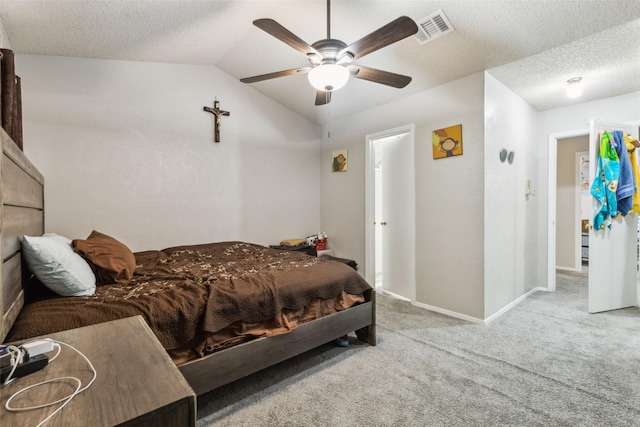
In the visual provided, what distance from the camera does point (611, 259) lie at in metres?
3.12

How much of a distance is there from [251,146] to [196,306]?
9.12 feet

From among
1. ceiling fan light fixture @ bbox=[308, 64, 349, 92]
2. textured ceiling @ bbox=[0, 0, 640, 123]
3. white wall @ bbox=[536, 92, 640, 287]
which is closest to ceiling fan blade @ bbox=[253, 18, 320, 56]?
ceiling fan light fixture @ bbox=[308, 64, 349, 92]

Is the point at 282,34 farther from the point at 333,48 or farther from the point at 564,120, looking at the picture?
the point at 564,120

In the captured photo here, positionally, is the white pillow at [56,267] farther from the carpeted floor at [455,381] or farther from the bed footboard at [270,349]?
the carpeted floor at [455,381]

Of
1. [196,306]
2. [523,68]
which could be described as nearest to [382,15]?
[523,68]

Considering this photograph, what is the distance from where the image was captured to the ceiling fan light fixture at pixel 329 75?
1.88m

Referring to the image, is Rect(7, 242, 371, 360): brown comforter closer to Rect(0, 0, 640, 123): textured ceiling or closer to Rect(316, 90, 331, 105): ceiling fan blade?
Result: Rect(316, 90, 331, 105): ceiling fan blade

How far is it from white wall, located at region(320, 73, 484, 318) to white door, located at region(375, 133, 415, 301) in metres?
0.14

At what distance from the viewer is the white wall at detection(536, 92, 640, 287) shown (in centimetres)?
327

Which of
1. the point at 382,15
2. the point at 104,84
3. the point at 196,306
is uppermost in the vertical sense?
the point at 382,15

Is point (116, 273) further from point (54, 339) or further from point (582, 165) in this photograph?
point (582, 165)

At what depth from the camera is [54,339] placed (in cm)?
99

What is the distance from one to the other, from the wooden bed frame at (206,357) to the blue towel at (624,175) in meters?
2.90

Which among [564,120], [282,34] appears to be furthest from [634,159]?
[282,34]
